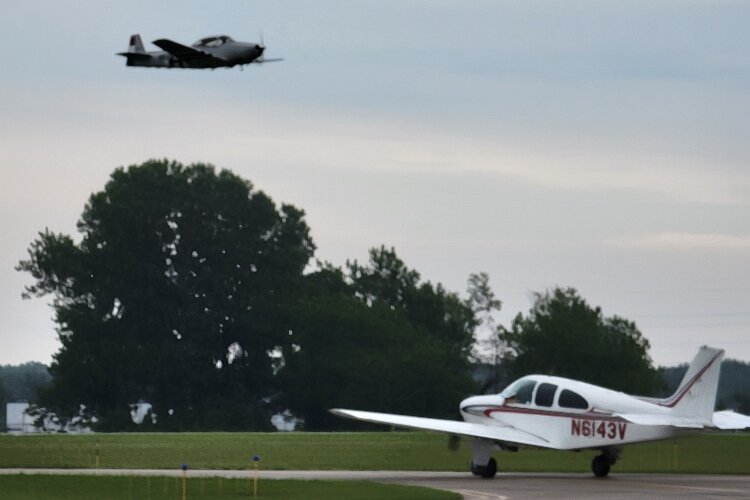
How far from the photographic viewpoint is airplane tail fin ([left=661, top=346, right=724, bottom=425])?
129 ft

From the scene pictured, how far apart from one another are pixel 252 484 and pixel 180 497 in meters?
3.43

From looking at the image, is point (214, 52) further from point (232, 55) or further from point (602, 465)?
point (602, 465)

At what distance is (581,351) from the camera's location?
3465 inches

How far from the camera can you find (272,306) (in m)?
109

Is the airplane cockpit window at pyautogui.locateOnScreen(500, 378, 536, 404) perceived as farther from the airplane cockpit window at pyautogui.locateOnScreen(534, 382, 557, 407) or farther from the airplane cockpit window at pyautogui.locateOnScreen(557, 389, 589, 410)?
the airplane cockpit window at pyautogui.locateOnScreen(557, 389, 589, 410)

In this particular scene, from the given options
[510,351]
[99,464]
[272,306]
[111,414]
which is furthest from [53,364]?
[99,464]

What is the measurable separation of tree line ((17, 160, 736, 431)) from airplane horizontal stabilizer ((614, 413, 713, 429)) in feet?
178

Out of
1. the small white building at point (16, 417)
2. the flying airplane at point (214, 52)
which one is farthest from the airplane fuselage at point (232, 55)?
the small white building at point (16, 417)

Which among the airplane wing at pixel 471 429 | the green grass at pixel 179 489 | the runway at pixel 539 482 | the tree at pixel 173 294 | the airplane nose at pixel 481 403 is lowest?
the green grass at pixel 179 489

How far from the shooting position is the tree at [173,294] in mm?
104812

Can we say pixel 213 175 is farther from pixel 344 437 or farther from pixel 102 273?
pixel 344 437

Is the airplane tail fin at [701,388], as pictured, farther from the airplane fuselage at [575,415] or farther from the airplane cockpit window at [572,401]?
the airplane cockpit window at [572,401]

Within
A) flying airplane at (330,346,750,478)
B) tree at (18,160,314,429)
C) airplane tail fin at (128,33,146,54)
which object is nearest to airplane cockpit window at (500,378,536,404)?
flying airplane at (330,346,750,478)

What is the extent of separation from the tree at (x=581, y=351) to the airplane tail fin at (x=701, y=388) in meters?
46.6
